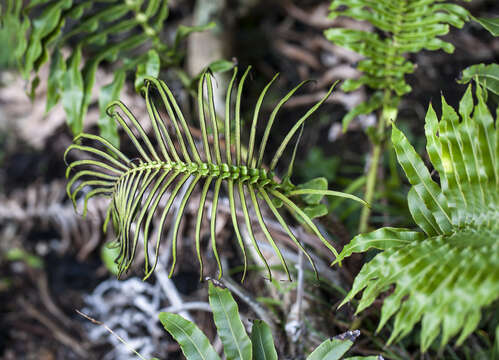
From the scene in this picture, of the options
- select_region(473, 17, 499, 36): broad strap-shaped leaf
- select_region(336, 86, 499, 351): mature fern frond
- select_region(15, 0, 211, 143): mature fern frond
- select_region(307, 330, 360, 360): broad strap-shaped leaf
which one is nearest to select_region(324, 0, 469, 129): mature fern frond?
select_region(473, 17, 499, 36): broad strap-shaped leaf

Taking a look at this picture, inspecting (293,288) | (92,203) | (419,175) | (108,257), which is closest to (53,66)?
(92,203)

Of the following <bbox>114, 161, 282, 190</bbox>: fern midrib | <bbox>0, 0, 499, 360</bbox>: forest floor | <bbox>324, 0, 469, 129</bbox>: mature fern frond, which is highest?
<bbox>324, 0, 469, 129</bbox>: mature fern frond

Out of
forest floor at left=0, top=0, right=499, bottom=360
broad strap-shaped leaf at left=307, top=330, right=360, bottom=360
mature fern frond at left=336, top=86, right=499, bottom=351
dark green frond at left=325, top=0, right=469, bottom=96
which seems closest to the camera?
mature fern frond at left=336, top=86, right=499, bottom=351

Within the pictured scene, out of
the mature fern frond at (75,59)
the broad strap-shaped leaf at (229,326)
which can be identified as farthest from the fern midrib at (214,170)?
the mature fern frond at (75,59)

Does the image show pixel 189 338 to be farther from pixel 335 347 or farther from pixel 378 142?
pixel 378 142

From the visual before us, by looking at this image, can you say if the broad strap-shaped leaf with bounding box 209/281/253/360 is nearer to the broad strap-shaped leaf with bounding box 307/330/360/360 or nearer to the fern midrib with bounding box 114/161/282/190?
the broad strap-shaped leaf with bounding box 307/330/360/360

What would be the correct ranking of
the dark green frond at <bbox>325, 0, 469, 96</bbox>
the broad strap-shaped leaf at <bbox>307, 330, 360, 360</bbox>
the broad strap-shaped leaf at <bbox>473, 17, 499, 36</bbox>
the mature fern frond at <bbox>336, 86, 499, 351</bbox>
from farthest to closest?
the dark green frond at <bbox>325, 0, 469, 96</bbox>, the broad strap-shaped leaf at <bbox>473, 17, 499, 36</bbox>, the broad strap-shaped leaf at <bbox>307, 330, 360, 360</bbox>, the mature fern frond at <bbox>336, 86, 499, 351</bbox>
